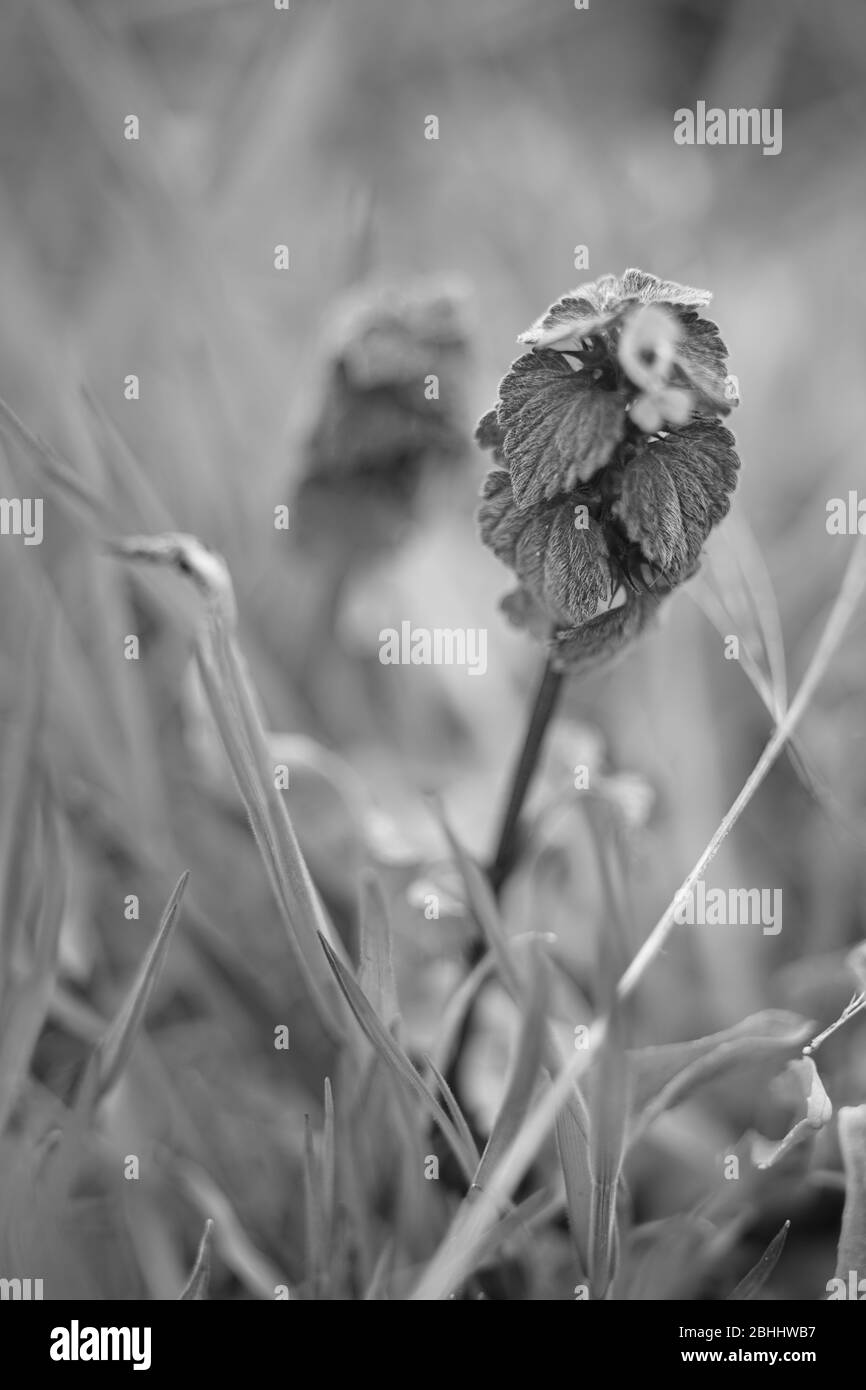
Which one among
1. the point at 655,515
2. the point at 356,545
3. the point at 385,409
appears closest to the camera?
the point at 655,515

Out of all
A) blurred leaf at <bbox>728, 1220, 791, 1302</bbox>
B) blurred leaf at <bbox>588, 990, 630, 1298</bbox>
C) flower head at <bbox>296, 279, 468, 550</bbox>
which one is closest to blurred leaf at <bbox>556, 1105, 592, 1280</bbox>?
blurred leaf at <bbox>588, 990, 630, 1298</bbox>

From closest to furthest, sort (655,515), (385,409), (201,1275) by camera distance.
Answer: (655,515) → (201,1275) → (385,409)

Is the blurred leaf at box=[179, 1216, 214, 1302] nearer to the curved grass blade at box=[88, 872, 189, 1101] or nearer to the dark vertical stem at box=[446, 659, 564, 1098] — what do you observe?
the curved grass blade at box=[88, 872, 189, 1101]

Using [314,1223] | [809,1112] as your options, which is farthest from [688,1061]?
[314,1223]

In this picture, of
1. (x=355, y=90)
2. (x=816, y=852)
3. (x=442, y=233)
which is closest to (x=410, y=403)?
(x=816, y=852)

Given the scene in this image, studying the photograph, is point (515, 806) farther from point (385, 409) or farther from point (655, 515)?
point (385, 409)

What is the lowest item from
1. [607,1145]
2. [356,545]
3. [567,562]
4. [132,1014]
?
[607,1145]

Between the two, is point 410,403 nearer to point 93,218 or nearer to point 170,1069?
point 170,1069
